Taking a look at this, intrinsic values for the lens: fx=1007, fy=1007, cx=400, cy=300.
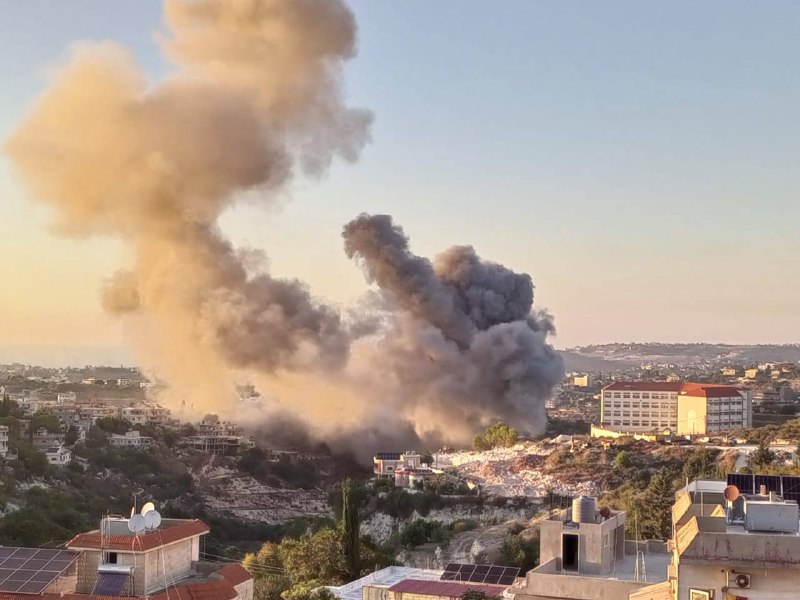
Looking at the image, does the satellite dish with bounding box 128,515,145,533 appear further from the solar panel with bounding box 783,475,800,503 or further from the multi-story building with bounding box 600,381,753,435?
the multi-story building with bounding box 600,381,753,435

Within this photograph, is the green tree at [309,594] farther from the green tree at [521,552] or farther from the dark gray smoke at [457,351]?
the dark gray smoke at [457,351]

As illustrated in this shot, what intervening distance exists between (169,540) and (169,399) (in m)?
53.9

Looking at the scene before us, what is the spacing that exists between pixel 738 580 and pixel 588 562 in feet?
15.1

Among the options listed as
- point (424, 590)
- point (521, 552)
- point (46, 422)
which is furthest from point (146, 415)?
point (424, 590)

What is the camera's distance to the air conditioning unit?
8969mm

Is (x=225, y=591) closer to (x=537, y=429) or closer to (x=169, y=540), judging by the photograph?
(x=169, y=540)

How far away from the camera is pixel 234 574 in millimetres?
16781

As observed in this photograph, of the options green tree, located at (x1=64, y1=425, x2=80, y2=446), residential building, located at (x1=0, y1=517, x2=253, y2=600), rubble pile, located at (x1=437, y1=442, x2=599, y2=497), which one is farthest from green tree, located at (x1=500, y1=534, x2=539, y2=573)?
green tree, located at (x1=64, y1=425, x2=80, y2=446)

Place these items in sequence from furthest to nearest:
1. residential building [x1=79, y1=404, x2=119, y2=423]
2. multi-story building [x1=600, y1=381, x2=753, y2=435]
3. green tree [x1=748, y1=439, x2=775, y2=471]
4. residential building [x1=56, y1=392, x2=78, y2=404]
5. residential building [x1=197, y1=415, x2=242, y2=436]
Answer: residential building [x1=56, y1=392, x2=78, y2=404] → multi-story building [x1=600, y1=381, x2=753, y2=435] → residential building [x1=79, y1=404, x2=119, y2=423] → residential building [x1=197, y1=415, x2=242, y2=436] → green tree [x1=748, y1=439, x2=775, y2=471]

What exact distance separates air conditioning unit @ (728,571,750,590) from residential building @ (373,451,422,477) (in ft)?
122

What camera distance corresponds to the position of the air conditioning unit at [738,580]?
897 cm

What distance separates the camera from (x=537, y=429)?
191 feet

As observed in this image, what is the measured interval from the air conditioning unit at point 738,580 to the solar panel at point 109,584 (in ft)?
30.9

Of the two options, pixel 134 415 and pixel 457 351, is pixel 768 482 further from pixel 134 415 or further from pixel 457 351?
pixel 134 415
